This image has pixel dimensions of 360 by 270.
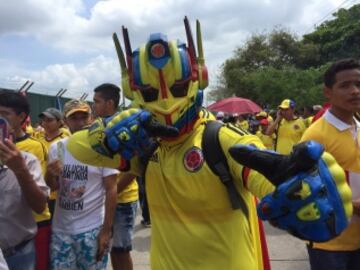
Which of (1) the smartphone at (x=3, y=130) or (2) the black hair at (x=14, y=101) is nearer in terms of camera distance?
(1) the smartphone at (x=3, y=130)

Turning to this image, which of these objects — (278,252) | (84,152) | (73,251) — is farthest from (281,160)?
(278,252)

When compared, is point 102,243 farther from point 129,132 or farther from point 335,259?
point 129,132

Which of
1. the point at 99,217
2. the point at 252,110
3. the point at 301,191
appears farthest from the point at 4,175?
the point at 252,110

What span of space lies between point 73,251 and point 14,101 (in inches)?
44.0

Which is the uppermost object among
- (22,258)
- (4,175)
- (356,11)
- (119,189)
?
(356,11)

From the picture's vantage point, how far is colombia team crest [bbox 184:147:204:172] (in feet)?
6.82

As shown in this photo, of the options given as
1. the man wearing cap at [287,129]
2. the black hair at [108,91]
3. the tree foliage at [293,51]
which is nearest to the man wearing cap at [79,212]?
the black hair at [108,91]

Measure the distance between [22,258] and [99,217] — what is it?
74 centimetres

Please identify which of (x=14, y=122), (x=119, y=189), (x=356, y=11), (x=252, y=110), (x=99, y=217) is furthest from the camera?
(x=356, y=11)

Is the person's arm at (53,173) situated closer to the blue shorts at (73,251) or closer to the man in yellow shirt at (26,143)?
the man in yellow shirt at (26,143)

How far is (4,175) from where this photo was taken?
2.93 metres

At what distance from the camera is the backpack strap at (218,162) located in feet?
6.53

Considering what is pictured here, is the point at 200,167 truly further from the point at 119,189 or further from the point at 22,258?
the point at 119,189

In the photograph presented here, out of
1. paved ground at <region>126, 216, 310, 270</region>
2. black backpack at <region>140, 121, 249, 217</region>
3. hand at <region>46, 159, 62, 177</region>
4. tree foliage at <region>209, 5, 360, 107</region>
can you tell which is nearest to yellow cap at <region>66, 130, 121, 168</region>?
black backpack at <region>140, 121, 249, 217</region>
